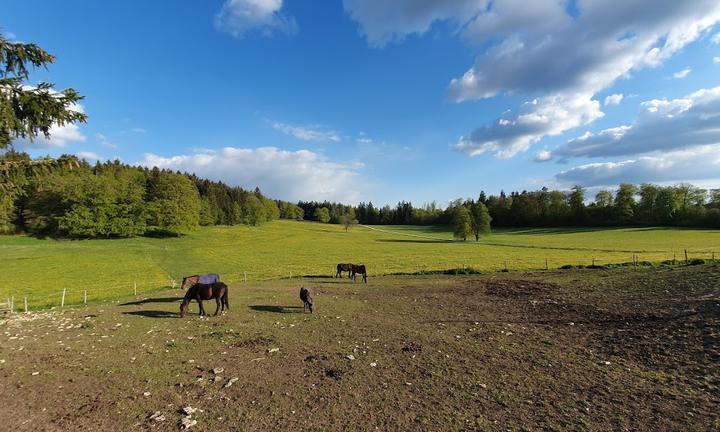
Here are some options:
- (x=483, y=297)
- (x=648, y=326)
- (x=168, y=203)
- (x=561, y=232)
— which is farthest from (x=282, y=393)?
(x=561, y=232)

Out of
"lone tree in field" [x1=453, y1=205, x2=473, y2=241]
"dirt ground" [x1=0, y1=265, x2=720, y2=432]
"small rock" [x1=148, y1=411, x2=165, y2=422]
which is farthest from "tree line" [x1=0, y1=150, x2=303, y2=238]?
"small rock" [x1=148, y1=411, x2=165, y2=422]

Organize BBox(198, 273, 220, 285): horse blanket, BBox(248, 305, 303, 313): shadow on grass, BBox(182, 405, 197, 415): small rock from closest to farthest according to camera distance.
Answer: BBox(182, 405, 197, 415): small rock → BBox(248, 305, 303, 313): shadow on grass → BBox(198, 273, 220, 285): horse blanket

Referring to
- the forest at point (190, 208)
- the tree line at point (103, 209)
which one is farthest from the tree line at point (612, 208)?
the tree line at point (103, 209)

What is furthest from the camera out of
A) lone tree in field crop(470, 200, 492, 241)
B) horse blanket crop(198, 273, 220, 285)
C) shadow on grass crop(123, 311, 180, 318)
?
lone tree in field crop(470, 200, 492, 241)

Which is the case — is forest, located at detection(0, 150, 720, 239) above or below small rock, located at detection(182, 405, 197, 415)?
above

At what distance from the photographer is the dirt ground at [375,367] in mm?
8719

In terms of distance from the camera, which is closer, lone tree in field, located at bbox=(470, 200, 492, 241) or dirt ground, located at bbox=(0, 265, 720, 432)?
dirt ground, located at bbox=(0, 265, 720, 432)

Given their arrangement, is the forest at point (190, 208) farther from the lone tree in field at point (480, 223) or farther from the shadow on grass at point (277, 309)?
the shadow on grass at point (277, 309)

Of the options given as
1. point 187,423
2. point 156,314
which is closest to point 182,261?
point 156,314

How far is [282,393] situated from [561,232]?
120055mm

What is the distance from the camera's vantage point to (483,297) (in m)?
24.1

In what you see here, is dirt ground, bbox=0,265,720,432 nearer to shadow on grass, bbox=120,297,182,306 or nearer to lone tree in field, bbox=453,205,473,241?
shadow on grass, bbox=120,297,182,306

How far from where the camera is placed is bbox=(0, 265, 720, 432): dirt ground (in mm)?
8719

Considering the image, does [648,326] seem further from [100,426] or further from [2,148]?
[2,148]
